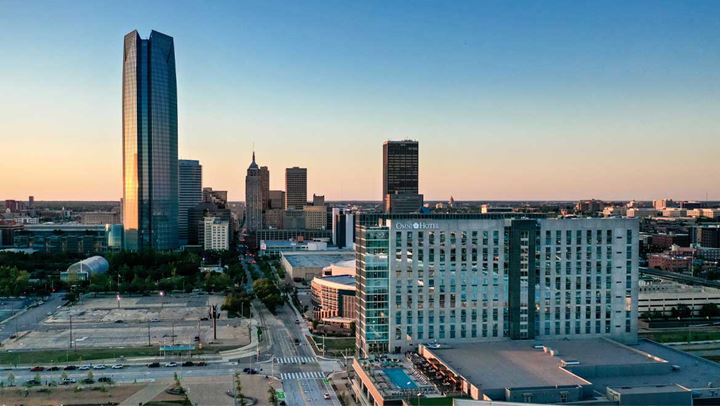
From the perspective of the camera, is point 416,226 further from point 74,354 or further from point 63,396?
point 74,354

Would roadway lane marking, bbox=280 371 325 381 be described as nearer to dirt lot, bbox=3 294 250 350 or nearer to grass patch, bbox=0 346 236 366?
grass patch, bbox=0 346 236 366

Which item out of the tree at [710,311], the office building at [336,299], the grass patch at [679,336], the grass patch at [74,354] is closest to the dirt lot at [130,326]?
the grass patch at [74,354]

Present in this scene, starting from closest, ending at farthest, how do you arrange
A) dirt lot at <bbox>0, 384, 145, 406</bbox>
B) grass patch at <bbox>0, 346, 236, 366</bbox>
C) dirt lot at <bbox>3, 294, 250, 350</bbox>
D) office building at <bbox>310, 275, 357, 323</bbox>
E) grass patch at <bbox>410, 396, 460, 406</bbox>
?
grass patch at <bbox>410, 396, 460, 406</bbox>, dirt lot at <bbox>0, 384, 145, 406</bbox>, grass patch at <bbox>0, 346, 236, 366</bbox>, dirt lot at <bbox>3, 294, 250, 350</bbox>, office building at <bbox>310, 275, 357, 323</bbox>

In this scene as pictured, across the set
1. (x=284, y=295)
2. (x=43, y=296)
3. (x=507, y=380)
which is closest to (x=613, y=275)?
(x=507, y=380)

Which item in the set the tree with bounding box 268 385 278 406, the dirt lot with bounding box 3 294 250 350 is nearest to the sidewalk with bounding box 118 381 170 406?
the tree with bounding box 268 385 278 406

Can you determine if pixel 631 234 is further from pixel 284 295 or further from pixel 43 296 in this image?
pixel 43 296

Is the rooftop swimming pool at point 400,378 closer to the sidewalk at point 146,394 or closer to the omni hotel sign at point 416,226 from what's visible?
the omni hotel sign at point 416,226
